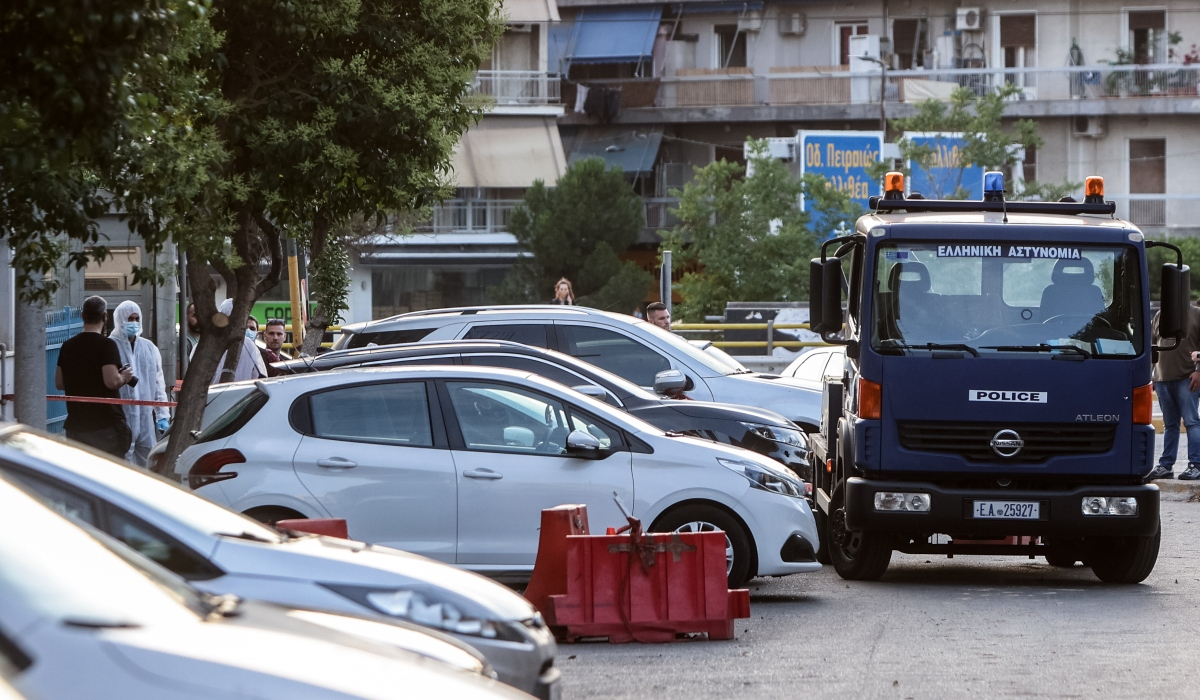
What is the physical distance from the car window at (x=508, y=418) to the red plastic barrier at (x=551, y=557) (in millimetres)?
1092

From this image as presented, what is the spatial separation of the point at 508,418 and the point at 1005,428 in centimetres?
333

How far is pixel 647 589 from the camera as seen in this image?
8.66 meters

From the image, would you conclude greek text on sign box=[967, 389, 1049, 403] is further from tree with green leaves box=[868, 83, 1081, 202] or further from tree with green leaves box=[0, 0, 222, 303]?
tree with green leaves box=[868, 83, 1081, 202]

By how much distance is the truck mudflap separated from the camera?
10547 mm

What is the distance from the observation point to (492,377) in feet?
32.2

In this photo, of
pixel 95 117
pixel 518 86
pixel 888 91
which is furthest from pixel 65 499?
pixel 888 91

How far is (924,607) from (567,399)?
2.60 m

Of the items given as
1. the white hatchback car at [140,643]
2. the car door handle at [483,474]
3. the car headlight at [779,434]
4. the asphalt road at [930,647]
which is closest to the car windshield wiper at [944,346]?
the asphalt road at [930,647]

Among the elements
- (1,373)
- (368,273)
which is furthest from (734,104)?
(1,373)

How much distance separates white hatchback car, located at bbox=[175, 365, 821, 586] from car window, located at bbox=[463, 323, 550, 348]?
5.30 metres

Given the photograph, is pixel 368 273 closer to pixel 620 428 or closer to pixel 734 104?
pixel 734 104

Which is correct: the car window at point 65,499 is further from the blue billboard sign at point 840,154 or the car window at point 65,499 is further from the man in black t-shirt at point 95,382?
the blue billboard sign at point 840,154

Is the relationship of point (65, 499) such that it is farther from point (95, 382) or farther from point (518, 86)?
point (518, 86)

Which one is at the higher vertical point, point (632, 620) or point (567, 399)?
point (567, 399)
